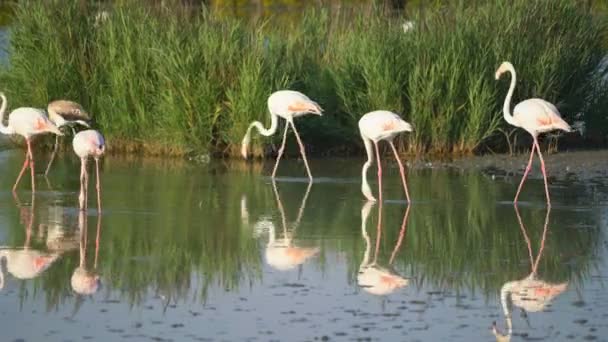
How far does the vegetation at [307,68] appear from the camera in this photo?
16.5 m

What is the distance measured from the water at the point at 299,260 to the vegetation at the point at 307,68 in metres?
1.42

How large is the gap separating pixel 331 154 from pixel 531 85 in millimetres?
2647

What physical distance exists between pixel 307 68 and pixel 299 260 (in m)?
7.14

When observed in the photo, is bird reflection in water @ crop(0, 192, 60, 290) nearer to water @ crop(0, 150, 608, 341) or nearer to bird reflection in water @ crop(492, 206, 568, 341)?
water @ crop(0, 150, 608, 341)

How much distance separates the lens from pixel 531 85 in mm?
17234

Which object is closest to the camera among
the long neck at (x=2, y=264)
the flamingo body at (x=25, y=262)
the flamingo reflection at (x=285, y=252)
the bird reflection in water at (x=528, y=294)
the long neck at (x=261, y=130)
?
the bird reflection in water at (x=528, y=294)

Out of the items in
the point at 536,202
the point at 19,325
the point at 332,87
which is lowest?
the point at 19,325

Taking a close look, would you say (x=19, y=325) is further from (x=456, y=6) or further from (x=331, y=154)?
(x=456, y=6)

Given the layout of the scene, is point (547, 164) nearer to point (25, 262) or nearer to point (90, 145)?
point (90, 145)

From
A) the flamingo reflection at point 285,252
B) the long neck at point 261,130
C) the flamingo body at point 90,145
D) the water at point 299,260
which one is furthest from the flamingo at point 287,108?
the flamingo reflection at point 285,252

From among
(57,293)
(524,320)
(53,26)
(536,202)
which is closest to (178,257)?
(57,293)

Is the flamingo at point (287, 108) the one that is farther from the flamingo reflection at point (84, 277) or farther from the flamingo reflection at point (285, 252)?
the flamingo reflection at point (84, 277)

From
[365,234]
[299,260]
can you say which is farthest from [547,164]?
[299,260]

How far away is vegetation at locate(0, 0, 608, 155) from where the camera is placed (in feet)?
54.0
